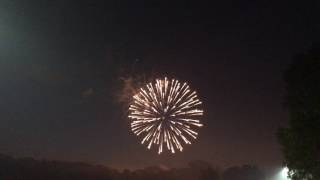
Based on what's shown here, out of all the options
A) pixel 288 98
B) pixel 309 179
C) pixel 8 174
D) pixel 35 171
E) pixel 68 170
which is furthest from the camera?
pixel 68 170

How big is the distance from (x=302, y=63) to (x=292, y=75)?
4.69ft

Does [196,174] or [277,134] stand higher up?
[196,174]

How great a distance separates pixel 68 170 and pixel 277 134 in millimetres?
89390

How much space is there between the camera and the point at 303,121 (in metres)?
46.0

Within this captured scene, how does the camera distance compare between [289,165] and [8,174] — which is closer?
[289,165]

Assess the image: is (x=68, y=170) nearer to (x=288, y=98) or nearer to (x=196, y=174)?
(x=196, y=174)

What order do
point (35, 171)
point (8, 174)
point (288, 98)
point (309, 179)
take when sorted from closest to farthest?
point (309, 179)
point (288, 98)
point (8, 174)
point (35, 171)

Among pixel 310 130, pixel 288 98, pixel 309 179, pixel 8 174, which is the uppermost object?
pixel 8 174

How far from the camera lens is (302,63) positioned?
156 ft

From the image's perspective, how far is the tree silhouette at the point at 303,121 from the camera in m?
45.2

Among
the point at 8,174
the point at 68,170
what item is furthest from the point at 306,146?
the point at 68,170

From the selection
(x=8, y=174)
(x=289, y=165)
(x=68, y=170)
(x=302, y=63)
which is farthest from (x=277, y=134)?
Result: (x=68, y=170)

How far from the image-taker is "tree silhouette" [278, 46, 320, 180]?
4519 cm

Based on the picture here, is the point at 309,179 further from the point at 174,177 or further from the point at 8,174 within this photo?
the point at 174,177
